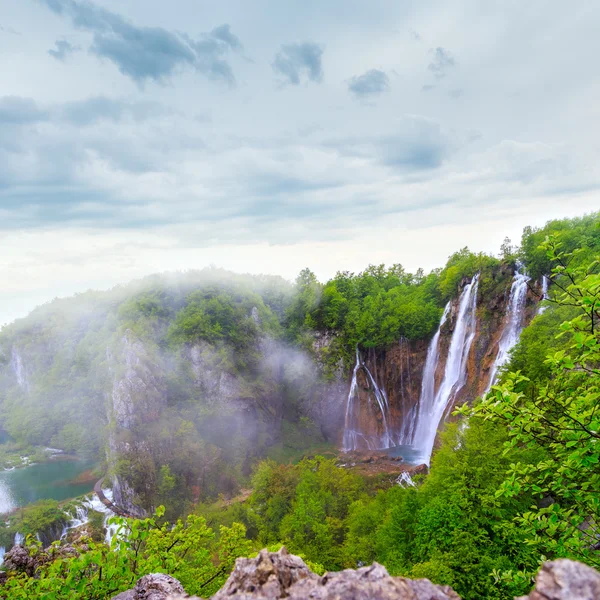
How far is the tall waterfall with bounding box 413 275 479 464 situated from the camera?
31.0 m

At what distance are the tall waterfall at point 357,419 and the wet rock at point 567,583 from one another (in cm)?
4176

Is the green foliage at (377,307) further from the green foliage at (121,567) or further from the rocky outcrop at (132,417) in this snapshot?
the green foliage at (121,567)

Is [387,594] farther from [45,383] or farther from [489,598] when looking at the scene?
[45,383]

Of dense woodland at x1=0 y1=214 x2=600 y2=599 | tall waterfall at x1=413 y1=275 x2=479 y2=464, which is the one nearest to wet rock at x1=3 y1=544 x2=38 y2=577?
dense woodland at x1=0 y1=214 x2=600 y2=599

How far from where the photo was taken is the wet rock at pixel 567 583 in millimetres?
2062

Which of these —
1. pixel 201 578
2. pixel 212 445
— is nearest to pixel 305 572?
pixel 201 578

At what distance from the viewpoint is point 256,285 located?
196 ft

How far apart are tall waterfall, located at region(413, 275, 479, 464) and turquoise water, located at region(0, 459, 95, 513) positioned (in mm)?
37355

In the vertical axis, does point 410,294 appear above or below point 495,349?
above

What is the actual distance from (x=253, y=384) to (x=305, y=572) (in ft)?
146

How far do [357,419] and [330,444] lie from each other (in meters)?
4.68

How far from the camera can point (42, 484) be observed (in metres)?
Result: 40.7

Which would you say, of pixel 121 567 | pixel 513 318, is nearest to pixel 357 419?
pixel 513 318

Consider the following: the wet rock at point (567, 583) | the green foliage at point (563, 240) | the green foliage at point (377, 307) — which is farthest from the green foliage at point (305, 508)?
the green foliage at point (377, 307)
